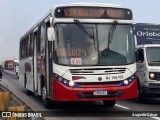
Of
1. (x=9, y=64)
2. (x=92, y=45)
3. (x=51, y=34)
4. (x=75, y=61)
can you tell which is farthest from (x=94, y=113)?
(x=9, y=64)

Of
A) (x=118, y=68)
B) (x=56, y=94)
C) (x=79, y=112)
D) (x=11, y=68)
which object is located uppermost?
(x=118, y=68)

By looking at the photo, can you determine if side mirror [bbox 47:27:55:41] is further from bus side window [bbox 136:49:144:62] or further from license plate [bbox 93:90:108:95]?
bus side window [bbox 136:49:144:62]

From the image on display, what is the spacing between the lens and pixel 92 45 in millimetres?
11641

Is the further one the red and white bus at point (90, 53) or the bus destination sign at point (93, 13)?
the bus destination sign at point (93, 13)

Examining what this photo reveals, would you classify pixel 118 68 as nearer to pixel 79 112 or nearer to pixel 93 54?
pixel 93 54

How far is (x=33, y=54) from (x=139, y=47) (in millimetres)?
4414

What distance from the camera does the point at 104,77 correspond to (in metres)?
11.4

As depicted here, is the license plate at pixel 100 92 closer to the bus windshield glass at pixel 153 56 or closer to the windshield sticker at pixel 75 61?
the windshield sticker at pixel 75 61

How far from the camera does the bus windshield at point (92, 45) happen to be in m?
11.5

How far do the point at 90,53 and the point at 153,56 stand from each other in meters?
4.71

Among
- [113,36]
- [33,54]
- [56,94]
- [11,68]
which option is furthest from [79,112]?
[11,68]

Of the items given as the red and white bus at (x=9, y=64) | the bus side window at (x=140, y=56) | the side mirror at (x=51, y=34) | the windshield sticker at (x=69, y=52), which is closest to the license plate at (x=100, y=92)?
the windshield sticker at (x=69, y=52)

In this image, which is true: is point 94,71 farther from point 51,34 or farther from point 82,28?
point 51,34

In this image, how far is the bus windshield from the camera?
11492mm
